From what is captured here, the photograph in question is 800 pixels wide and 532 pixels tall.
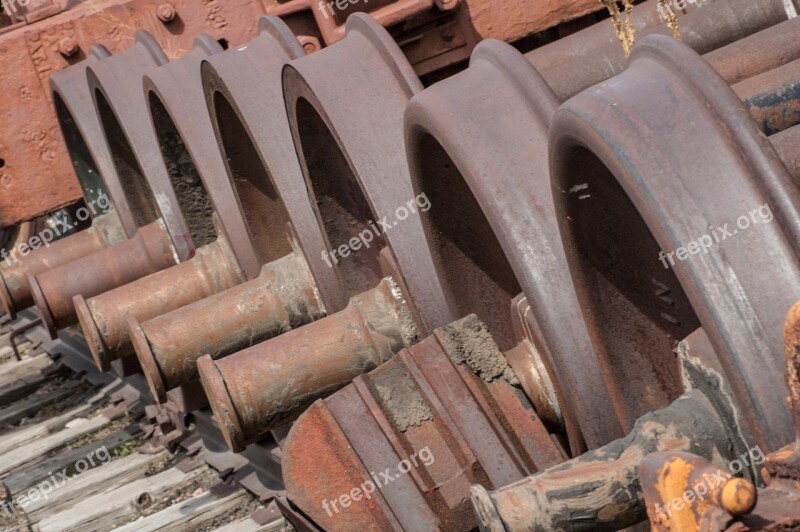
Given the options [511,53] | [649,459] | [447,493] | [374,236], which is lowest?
[447,493]

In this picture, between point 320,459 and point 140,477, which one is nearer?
point 320,459

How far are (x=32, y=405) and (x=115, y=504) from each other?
151 centimetres

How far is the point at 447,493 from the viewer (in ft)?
8.47

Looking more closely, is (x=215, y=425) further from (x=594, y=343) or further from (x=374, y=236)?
(x=594, y=343)

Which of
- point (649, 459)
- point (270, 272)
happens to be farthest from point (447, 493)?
point (270, 272)

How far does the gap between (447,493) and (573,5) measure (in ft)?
8.85

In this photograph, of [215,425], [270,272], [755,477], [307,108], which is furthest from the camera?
[215,425]

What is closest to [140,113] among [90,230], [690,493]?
[90,230]

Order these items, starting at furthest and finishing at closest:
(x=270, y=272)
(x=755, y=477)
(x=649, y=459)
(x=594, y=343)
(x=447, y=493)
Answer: (x=270, y=272), (x=447, y=493), (x=594, y=343), (x=755, y=477), (x=649, y=459)
